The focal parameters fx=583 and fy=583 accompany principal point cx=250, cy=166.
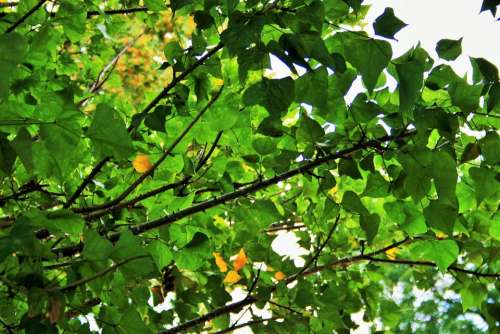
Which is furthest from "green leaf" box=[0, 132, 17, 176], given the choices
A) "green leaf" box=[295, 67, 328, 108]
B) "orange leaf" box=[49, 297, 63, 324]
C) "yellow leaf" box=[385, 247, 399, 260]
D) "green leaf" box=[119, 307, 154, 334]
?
"yellow leaf" box=[385, 247, 399, 260]

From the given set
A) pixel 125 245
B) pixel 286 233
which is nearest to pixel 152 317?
pixel 286 233

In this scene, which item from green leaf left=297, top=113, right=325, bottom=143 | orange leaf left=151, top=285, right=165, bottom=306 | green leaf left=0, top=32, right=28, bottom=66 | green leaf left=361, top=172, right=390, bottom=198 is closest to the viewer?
green leaf left=0, top=32, right=28, bottom=66

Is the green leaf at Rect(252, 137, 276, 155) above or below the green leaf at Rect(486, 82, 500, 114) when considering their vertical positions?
above

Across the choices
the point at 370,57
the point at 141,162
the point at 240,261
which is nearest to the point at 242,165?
the point at 141,162

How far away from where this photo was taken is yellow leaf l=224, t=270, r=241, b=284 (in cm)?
204

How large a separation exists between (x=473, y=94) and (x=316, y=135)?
1.16 feet

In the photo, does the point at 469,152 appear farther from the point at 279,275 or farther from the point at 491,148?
the point at 279,275

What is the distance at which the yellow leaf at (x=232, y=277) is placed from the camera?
80.2 inches

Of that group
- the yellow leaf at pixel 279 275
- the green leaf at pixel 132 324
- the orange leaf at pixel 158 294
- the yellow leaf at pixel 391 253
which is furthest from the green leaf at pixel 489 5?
the orange leaf at pixel 158 294

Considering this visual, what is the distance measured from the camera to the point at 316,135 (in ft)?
4.39

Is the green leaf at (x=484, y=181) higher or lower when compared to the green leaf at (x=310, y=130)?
lower

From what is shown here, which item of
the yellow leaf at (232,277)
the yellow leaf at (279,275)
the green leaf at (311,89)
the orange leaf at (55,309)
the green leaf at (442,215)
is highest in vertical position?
the yellow leaf at (232,277)

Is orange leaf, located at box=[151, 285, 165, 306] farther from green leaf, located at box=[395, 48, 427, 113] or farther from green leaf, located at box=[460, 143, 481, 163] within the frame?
green leaf, located at box=[395, 48, 427, 113]

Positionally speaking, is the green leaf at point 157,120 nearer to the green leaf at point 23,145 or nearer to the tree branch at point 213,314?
the green leaf at point 23,145
